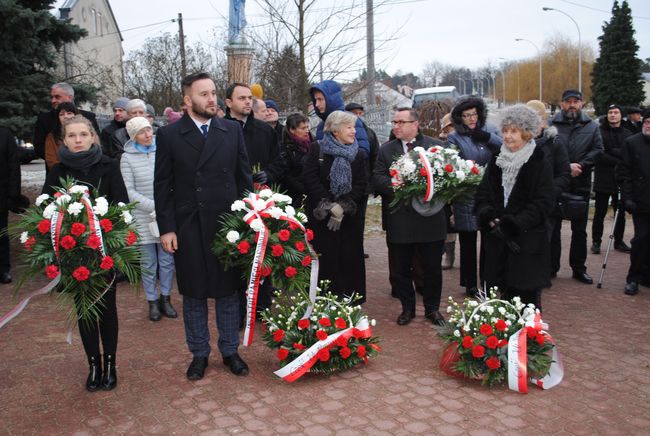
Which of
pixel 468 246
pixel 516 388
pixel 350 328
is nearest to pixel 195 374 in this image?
pixel 350 328

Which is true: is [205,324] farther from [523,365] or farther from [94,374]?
[523,365]

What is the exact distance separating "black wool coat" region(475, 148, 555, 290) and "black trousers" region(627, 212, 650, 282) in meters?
2.55

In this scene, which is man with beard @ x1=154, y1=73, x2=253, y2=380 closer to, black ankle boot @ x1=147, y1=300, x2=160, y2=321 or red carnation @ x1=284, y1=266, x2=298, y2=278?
red carnation @ x1=284, y1=266, x2=298, y2=278

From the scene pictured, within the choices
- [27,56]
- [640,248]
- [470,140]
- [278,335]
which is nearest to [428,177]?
[470,140]

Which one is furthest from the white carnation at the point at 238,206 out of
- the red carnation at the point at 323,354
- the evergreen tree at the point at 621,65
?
the evergreen tree at the point at 621,65

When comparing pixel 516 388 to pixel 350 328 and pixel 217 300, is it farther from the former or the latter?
pixel 217 300

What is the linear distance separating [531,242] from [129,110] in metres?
4.61

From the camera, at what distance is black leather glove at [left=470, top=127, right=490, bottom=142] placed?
6.85m

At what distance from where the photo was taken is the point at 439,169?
5734 mm

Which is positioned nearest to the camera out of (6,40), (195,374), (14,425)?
(14,425)

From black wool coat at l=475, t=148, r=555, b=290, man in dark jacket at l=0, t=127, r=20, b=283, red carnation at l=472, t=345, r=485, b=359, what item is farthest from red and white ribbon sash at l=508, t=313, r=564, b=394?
man in dark jacket at l=0, t=127, r=20, b=283

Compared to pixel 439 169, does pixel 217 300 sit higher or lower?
lower

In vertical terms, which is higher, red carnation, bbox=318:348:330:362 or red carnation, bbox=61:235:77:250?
red carnation, bbox=61:235:77:250

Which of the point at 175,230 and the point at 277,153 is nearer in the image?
the point at 175,230
